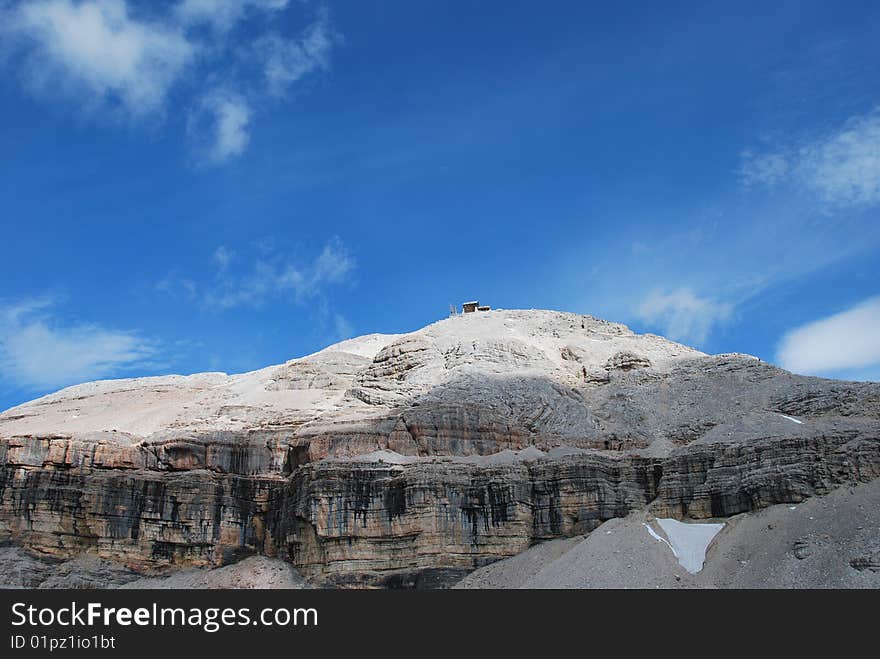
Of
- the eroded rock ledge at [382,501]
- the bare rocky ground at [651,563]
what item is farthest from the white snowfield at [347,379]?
the bare rocky ground at [651,563]

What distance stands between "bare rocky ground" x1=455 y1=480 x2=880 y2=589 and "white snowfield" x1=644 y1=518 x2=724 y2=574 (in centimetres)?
41

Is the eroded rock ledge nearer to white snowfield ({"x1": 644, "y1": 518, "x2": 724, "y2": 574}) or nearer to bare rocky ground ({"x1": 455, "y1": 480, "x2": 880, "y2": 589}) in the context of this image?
white snowfield ({"x1": 644, "y1": 518, "x2": 724, "y2": 574})

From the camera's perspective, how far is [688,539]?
184 ft

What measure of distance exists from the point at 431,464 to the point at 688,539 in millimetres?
16025

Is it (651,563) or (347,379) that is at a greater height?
(347,379)

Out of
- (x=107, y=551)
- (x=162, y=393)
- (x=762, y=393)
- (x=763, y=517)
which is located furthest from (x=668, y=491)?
(x=162, y=393)

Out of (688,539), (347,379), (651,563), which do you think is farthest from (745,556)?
(347,379)

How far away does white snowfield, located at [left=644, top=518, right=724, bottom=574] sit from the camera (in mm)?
54188

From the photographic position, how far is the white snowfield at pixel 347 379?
2862 inches

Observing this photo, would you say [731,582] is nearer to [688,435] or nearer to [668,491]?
[668,491]

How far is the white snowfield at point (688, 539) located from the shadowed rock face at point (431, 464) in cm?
98

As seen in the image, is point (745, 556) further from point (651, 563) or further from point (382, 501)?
point (382, 501)

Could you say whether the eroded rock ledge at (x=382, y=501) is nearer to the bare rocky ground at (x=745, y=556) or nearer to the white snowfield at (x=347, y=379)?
the bare rocky ground at (x=745, y=556)

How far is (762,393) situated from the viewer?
67.9 m
